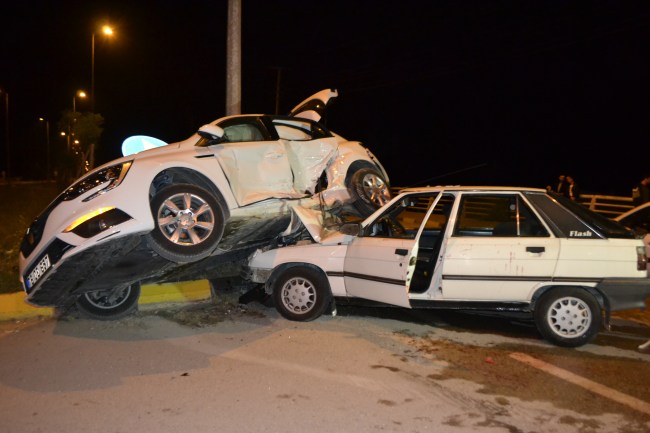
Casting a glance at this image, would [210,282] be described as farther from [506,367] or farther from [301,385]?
[506,367]

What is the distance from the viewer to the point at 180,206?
20.5 feet

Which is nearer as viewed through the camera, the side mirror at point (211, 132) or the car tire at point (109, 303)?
the side mirror at point (211, 132)

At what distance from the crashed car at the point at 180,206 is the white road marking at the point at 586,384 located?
304 centimetres

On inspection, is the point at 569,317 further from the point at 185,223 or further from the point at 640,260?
the point at 185,223

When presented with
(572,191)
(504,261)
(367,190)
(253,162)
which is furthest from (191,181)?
(572,191)

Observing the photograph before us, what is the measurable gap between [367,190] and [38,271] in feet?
13.3

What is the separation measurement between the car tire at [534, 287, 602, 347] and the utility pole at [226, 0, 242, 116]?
6.53m

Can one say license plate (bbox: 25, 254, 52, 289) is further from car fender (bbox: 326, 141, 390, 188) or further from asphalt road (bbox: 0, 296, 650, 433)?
car fender (bbox: 326, 141, 390, 188)

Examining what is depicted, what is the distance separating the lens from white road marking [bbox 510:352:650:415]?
4672 millimetres

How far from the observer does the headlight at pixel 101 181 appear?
597cm

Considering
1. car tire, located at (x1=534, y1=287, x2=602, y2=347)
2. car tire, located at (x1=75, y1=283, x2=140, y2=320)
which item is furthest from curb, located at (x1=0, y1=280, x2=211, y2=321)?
car tire, located at (x1=534, y1=287, x2=602, y2=347)

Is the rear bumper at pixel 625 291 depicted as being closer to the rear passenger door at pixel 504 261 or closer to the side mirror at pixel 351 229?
the rear passenger door at pixel 504 261

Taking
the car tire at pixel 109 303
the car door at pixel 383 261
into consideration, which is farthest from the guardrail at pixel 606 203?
the car tire at pixel 109 303

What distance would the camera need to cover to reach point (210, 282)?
8500 millimetres
